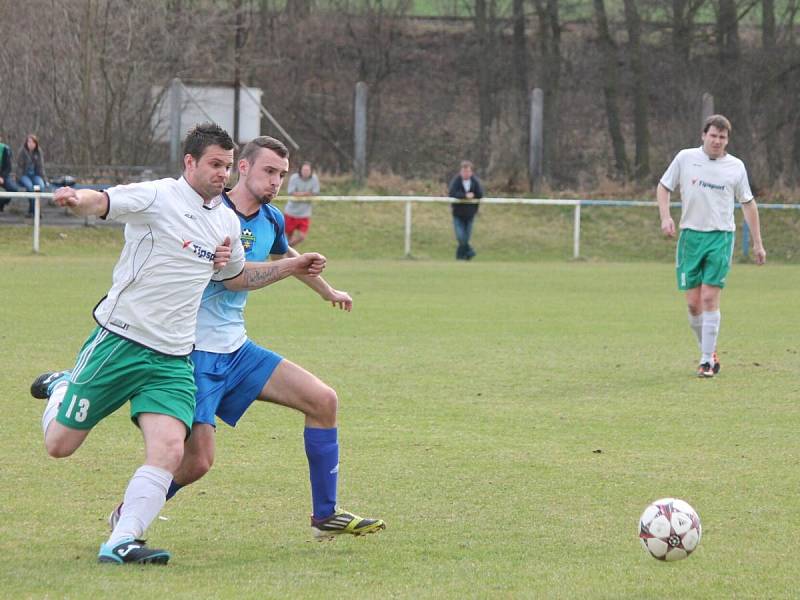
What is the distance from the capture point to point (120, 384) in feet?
16.7

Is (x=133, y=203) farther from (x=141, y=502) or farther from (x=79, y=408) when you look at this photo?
(x=141, y=502)

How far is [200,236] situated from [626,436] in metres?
3.76

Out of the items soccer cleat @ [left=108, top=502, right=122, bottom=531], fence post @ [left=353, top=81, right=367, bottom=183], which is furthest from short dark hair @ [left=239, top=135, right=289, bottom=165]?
fence post @ [left=353, top=81, right=367, bottom=183]

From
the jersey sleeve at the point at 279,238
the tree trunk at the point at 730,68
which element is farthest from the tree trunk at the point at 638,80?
the jersey sleeve at the point at 279,238

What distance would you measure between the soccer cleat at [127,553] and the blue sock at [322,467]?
0.87 m

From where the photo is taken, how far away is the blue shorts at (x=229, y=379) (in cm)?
549

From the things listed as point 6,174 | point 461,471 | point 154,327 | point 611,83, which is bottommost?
point 461,471

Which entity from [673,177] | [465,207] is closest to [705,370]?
[673,177]

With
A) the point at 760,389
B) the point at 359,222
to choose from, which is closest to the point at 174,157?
the point at 359,222

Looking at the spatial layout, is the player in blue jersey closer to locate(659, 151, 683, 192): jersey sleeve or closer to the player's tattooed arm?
the player's tattooed arm

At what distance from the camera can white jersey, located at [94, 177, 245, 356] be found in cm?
511

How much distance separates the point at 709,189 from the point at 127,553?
7.18 meters

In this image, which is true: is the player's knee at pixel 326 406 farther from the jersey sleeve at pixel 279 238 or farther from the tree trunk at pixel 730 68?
the tree trunk at pixel 730 68

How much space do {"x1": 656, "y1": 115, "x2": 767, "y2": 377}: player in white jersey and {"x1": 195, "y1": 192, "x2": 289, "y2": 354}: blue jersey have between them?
218 inches
